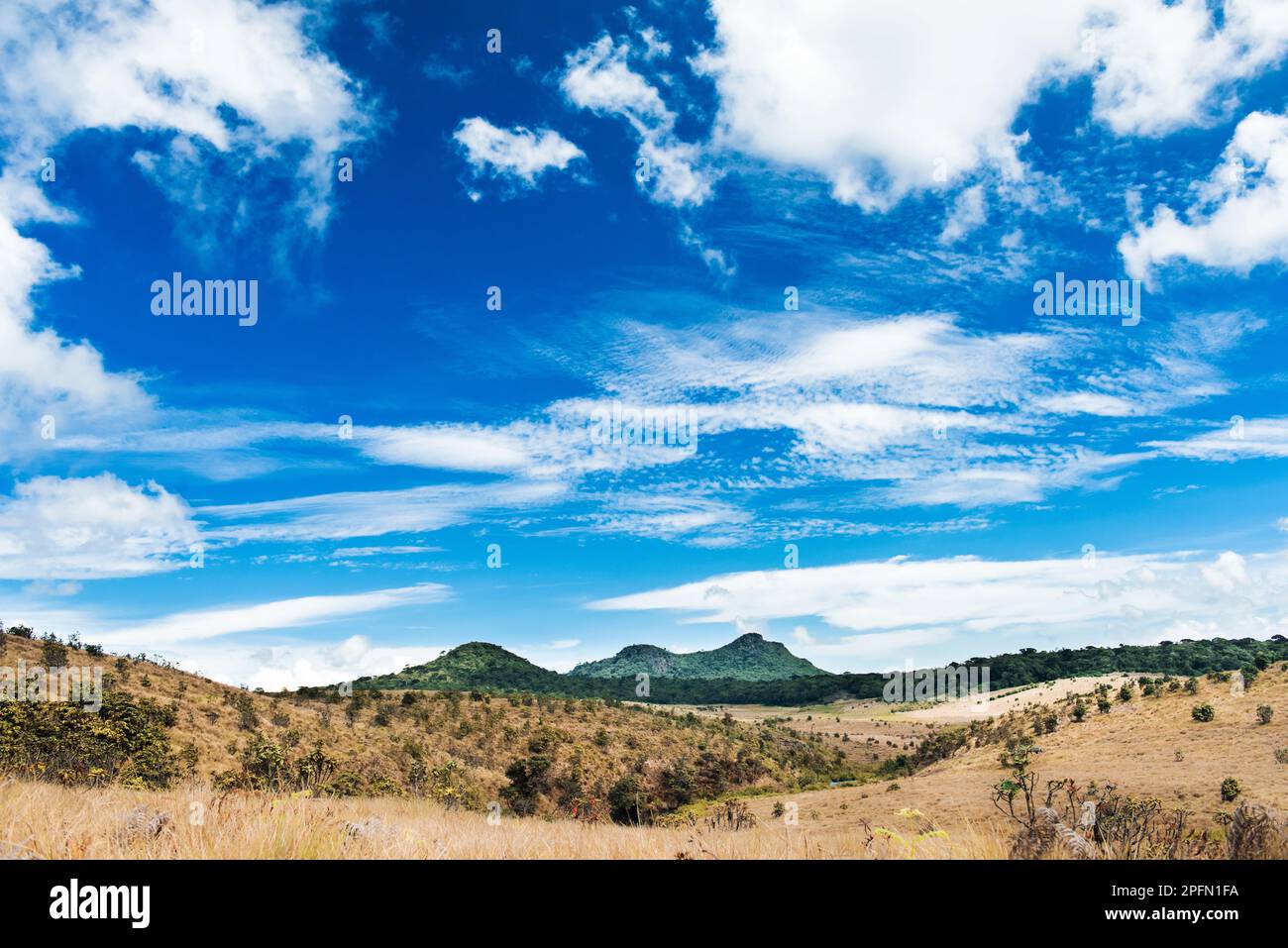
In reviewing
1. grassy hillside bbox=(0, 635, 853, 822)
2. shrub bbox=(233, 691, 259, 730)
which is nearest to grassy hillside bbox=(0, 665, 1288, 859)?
grassy hillside bbox=(0, 635, 853, 822)

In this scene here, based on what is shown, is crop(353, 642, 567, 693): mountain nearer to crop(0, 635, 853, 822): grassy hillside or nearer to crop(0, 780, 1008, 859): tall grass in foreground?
crop(0, 635, 853, 822): grassy hillside

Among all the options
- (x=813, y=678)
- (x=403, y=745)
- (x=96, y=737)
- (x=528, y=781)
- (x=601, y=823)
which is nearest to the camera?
(x=601, y=823)

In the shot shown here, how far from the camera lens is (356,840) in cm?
717

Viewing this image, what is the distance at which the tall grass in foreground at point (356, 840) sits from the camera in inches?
250

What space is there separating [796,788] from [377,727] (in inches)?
1389

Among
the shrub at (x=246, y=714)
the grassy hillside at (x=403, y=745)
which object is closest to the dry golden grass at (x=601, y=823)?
the grassy hillside at (x=403, y=745)

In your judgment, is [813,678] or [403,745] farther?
[813,678]

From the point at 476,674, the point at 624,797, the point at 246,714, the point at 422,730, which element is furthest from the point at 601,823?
the point at 476,674

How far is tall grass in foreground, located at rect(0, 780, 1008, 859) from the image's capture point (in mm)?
6348

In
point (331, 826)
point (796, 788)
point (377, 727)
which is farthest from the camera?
point (796, 788)

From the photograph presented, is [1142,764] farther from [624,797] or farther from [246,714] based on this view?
[246,714]
